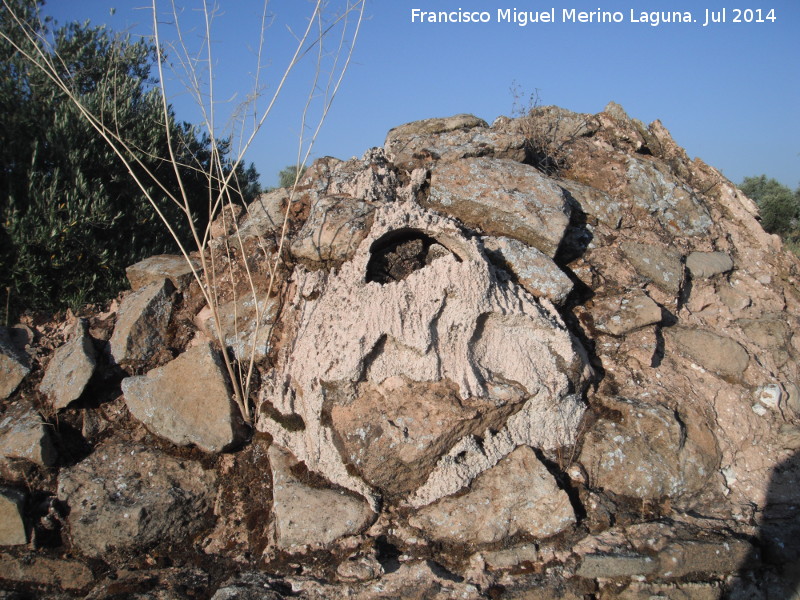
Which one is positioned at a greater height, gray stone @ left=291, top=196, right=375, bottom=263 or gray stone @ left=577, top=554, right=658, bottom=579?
gray stone @ left=291, top=196, right=375, bottom=263

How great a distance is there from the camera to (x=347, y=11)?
4121mm

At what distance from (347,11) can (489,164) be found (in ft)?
5.78

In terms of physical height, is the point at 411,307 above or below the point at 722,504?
above

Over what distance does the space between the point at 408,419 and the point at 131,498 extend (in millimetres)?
1795

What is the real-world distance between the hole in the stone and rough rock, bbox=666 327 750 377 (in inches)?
80.2

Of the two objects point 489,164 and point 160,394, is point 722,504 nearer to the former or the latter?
point 489,164

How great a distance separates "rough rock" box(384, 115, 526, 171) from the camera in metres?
5.51

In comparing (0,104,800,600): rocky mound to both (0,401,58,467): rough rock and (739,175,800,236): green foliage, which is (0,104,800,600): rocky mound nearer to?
(0,401,58,467): rough rock

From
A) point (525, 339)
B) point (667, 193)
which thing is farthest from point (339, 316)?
point (667, 193)

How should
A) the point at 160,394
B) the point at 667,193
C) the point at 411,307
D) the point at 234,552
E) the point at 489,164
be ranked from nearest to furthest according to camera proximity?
the point at 234,552 < the point at 411,307 < the point at 160,394 < the point at 489,164 < the point at 667,193

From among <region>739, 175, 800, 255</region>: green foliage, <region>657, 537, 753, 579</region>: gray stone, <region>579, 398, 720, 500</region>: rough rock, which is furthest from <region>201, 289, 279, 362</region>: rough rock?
<region>739, 175, 800, 255</region>: green foliage

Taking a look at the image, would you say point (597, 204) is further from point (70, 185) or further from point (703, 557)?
point (70, 185)

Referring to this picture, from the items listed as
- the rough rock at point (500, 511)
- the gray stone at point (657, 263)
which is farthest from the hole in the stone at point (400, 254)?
the gray stone at point (657, 263)

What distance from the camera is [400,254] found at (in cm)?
428
